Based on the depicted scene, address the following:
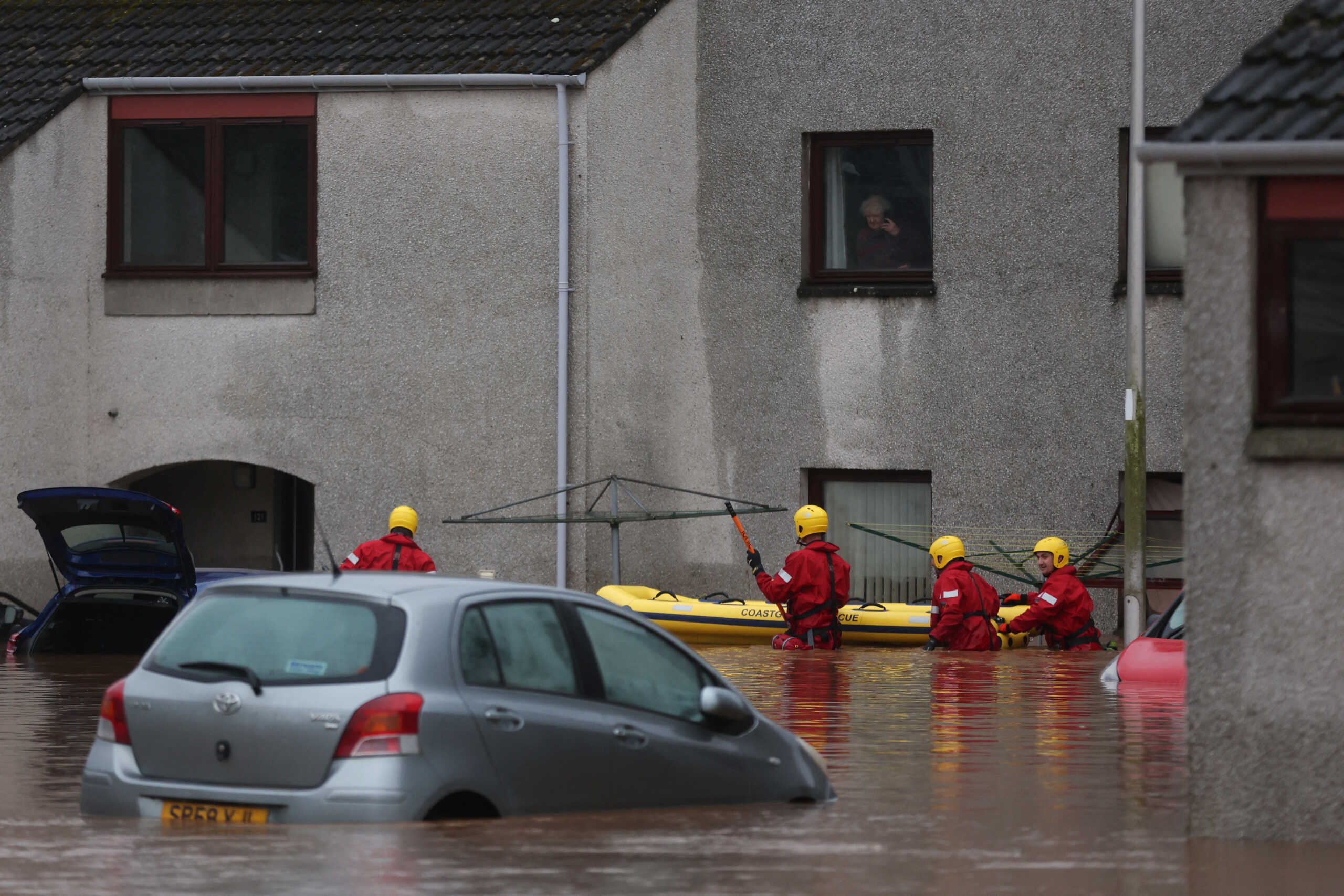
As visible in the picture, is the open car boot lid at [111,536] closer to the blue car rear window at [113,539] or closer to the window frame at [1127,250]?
the blue car rear window at [113,539]

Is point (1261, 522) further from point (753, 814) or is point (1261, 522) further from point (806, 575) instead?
point (806, 575)

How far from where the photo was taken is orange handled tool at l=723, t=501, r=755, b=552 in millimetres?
21062

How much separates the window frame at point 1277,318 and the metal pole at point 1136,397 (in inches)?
402

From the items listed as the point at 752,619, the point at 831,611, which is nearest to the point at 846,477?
the point at 752,619

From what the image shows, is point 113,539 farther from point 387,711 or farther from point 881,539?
point 387,711

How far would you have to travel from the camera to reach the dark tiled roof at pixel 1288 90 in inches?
352

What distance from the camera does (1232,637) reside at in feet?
29.5

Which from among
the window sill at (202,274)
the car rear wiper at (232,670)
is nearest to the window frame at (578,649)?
the car rear wiper at (232,670)

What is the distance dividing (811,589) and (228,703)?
37.4 feet

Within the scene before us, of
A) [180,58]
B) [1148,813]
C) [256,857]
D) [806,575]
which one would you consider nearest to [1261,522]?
[1148,813]

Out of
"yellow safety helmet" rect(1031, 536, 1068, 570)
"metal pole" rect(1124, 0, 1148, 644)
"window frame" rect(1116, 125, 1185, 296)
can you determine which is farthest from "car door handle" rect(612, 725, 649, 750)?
"window frame" rect(1116, 125, 1185, 296)

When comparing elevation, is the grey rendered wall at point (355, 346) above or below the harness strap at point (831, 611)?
above

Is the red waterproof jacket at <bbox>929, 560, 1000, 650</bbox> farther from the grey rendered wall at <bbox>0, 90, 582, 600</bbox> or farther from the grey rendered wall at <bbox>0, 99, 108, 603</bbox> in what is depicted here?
the grey rendered wall at <bbox>0, 99, 108, 603</bbox>

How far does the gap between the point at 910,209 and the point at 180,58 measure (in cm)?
736
